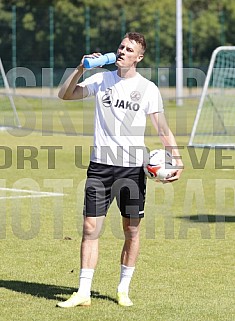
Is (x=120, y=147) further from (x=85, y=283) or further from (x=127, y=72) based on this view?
(x=85, y=283)

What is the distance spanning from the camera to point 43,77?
45469mm

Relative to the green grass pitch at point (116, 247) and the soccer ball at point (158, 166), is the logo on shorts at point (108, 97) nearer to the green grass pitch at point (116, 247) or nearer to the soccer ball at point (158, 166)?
the soccer ball at point (158, 166)

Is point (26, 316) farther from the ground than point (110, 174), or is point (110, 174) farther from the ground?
point (110, 174)

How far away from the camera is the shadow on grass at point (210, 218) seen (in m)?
12.6

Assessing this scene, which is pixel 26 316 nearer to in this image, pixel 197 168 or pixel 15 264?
pixel 15 264

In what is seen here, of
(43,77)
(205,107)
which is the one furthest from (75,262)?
(43,77)

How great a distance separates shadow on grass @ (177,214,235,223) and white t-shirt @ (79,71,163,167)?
456 cm

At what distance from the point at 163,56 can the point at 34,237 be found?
36.4 metres

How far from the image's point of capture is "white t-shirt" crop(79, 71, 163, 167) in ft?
26.7

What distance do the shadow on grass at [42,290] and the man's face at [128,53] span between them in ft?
6.53

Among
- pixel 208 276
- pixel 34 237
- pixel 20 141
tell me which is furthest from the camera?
pixel 20 141

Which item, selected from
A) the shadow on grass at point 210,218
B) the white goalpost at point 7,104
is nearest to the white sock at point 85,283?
the shadow on grass at point 210,218

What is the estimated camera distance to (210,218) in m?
12.8

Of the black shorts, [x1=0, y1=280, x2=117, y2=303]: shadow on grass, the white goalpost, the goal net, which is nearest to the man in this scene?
the black shorts
